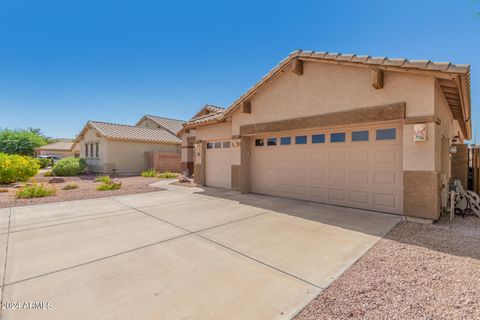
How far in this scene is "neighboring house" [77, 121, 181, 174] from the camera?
21.6 m

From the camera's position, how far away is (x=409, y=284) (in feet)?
10.3

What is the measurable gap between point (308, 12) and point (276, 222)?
36.1 ft

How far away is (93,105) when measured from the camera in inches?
1443

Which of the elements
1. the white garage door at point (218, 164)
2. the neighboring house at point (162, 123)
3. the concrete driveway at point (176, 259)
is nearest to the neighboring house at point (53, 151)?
the neighboring house at point (162, 123)

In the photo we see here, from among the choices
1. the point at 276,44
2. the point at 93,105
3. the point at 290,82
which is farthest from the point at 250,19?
the point at 93,105

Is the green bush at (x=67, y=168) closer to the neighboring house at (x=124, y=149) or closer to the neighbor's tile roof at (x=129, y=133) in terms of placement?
the neighboring house at (x=124, y=149)

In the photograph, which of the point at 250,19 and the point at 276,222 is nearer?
the point at 276,222

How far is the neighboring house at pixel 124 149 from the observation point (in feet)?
70.9

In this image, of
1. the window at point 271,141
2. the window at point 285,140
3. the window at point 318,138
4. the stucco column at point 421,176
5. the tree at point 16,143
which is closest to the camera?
the stucco column at point 421,176

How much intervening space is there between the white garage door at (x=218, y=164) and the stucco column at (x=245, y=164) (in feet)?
4.26

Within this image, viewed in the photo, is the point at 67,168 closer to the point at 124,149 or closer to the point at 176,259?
the point at 124,149

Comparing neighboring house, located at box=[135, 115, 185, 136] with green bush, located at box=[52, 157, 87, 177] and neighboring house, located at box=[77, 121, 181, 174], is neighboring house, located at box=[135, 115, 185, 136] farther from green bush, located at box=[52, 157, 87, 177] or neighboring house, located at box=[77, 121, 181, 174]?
green bush, located at box=[52, 157, 87, 177]

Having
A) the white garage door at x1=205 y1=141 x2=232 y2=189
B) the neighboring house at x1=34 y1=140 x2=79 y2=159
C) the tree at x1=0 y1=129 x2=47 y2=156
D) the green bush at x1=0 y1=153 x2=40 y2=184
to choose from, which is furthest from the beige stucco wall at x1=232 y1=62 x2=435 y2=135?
the tree at x1=0 y1=129 x2=47 y2=156

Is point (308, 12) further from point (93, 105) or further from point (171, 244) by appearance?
point (93, 105)
